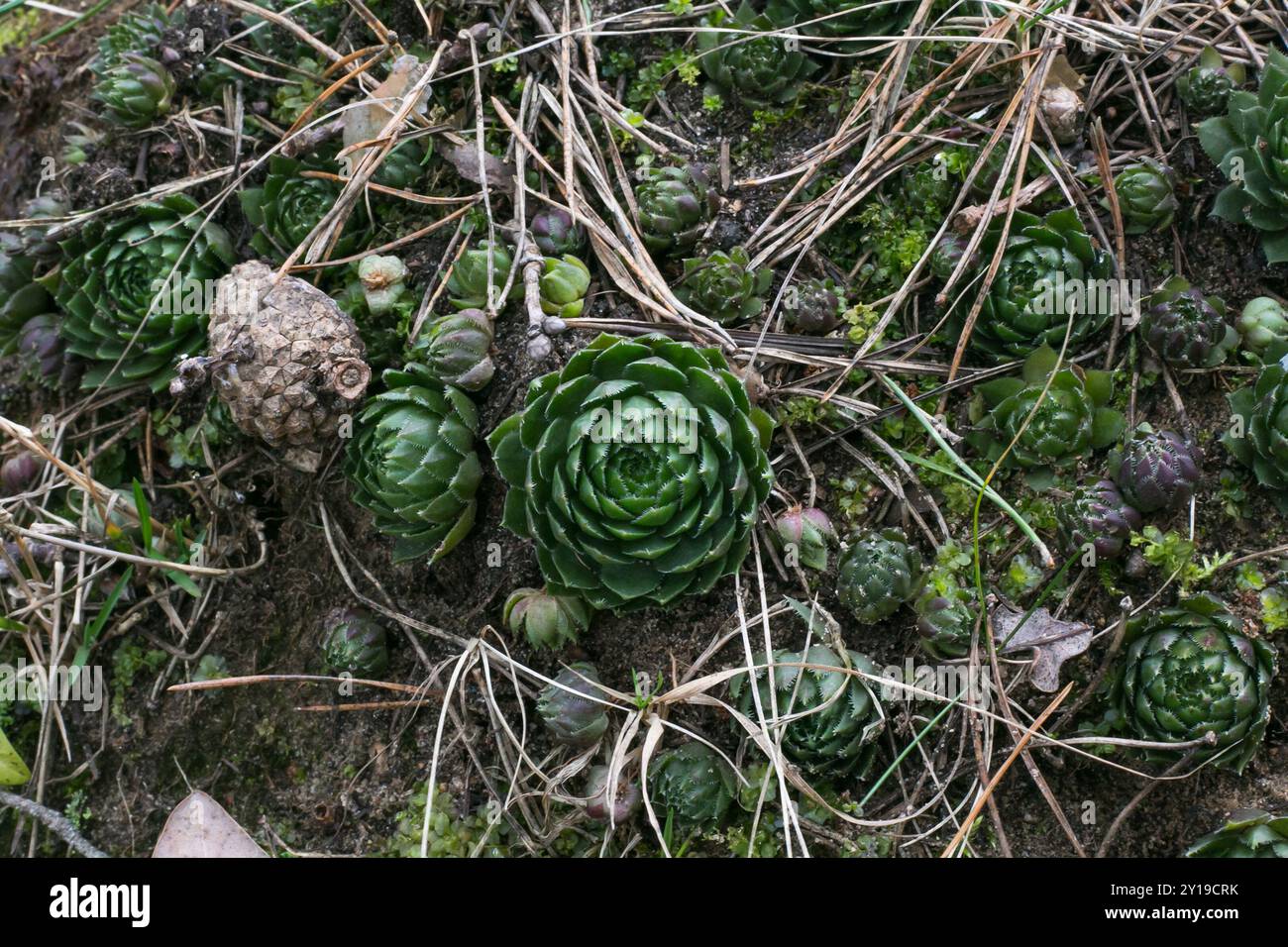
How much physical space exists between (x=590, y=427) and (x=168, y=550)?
1.76m

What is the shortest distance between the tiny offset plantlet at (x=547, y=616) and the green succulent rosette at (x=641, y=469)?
122 millimetres

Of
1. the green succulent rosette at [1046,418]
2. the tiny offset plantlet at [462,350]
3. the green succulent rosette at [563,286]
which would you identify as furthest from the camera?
the green succulent rosette at [563,286]

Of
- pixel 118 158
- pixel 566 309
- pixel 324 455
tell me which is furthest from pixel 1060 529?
pixel 118 158

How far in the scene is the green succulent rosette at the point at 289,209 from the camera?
10.8 feet

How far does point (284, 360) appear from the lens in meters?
2.95

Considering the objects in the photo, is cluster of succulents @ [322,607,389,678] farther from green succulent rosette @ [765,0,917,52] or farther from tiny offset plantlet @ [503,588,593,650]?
green succulent rosette @ [765,0,917,52]

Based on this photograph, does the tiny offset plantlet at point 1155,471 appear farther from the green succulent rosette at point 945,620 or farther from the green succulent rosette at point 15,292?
the green succulent rosette at point 15,292

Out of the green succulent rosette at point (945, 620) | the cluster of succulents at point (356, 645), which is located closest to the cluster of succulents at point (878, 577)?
the green succulent rosette at point (945, 620)

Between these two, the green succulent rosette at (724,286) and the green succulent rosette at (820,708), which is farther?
the green succulent rosette at (724,286)

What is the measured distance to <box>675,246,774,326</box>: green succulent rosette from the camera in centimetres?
293

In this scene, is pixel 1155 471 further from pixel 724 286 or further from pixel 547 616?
pixel 547 616
